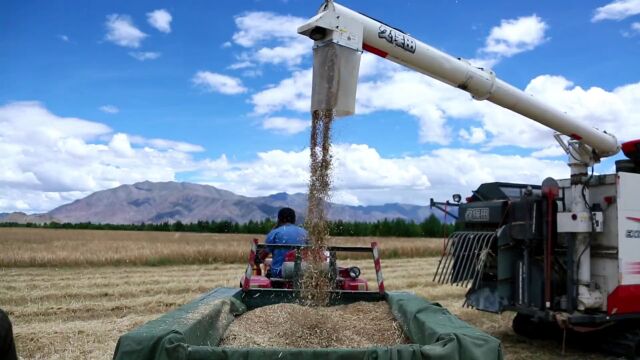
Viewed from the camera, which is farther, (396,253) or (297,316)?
(396,253)

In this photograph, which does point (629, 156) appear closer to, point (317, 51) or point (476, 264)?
point (476, 264)

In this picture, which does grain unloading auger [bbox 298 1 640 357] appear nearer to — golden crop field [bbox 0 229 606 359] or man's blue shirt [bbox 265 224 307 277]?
golden crop field [bbox 0 229 606 359]

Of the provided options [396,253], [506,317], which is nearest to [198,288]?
[506,317]

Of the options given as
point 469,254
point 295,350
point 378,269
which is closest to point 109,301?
point 469,254

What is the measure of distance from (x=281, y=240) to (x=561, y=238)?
3.33m

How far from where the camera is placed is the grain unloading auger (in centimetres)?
623

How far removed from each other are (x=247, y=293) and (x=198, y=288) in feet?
Result: 21.5

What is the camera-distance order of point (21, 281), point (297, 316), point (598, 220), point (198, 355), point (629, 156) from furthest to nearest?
point (21, 281)
point (629, 156)
point (598, 220)
point (297, 316)
point (198, 355)

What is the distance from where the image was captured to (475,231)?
7.82 meters

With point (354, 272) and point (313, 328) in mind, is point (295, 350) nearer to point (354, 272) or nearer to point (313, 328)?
point (313, 328)

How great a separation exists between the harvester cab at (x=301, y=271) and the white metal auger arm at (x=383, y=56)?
55.7 inches

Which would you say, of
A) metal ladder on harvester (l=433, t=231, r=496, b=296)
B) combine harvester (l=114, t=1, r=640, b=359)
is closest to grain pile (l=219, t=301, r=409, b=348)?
combine harvester (l=114, t=1, r=640, b=359)

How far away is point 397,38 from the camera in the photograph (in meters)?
5.22

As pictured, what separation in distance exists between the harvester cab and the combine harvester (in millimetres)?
31
